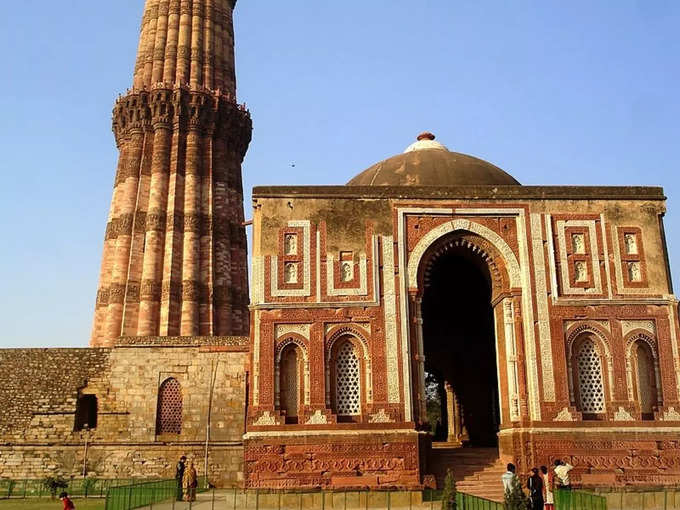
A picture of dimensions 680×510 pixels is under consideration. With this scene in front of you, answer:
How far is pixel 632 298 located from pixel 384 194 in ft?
19.9

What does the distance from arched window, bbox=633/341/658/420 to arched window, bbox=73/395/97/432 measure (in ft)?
50.2

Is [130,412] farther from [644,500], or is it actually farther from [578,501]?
[644,500]

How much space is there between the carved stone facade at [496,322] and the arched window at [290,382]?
27 centimetres

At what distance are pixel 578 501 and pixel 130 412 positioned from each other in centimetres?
1387

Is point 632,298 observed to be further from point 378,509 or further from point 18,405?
point 18,405

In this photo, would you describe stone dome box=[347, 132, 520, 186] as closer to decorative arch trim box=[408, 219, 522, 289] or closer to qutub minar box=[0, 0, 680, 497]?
qutub minar box=[0, 0, 680, 497]

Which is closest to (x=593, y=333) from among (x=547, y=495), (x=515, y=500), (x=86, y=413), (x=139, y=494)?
(x=547, y=495)

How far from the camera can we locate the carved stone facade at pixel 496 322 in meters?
15.6

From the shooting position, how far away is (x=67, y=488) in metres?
18.8

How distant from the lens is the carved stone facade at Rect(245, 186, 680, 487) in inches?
615

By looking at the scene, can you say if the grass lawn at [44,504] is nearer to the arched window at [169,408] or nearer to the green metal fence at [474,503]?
the arched window at [169,408]

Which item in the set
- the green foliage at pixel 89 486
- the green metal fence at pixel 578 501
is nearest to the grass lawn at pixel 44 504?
the green foliage at pixel 89 486

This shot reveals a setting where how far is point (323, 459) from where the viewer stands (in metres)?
15.5

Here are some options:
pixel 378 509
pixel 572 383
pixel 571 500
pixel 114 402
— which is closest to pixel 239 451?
pixel 114 402
